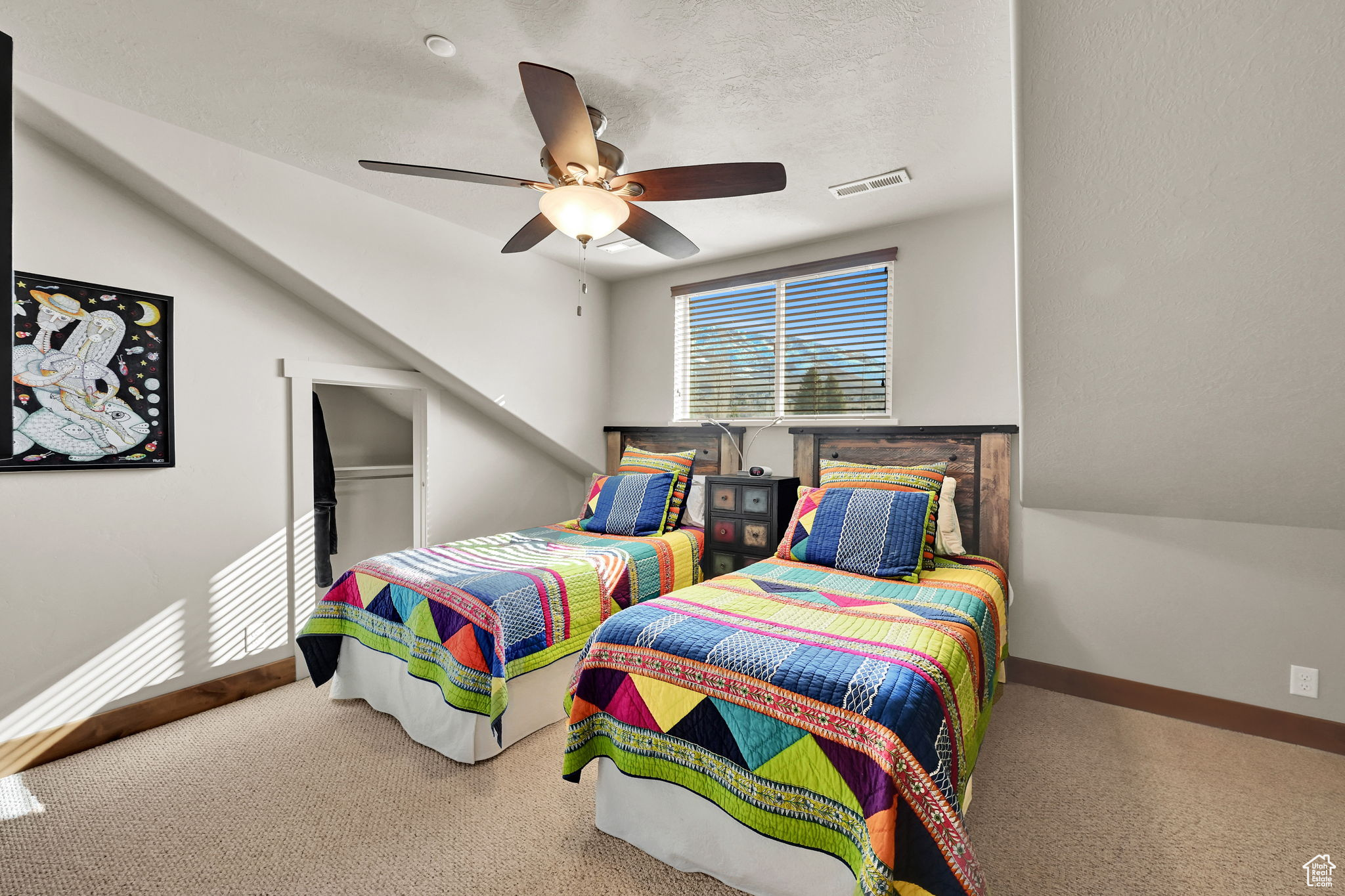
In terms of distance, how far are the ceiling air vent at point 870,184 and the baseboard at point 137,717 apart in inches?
143

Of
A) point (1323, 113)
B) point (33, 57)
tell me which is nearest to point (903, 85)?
point (1323, 113)

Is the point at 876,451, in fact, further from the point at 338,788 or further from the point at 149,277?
the point at 149,277

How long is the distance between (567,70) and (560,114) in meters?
0.35

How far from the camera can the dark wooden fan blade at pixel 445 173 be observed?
1.84 metres

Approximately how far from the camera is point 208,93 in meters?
2.05

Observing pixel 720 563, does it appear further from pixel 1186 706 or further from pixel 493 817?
pixel 1186 706

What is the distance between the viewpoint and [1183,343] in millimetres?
1725

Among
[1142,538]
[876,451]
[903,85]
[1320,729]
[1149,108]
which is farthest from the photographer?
[876,451]

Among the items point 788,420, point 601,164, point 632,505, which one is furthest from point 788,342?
point 601,164

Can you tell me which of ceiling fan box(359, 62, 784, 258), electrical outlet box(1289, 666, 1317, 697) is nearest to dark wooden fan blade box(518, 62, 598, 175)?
ceiling fan box(359, 62, 784, 258)

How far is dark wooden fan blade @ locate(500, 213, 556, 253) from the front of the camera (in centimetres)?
229

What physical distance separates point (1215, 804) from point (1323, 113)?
2.14 m

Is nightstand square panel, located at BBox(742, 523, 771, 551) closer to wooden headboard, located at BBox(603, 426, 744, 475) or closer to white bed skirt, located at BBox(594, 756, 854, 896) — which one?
wooden headboard, located at BBox(603, 426, 744, 475)

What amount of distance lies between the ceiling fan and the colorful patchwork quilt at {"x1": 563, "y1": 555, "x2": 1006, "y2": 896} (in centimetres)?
139
